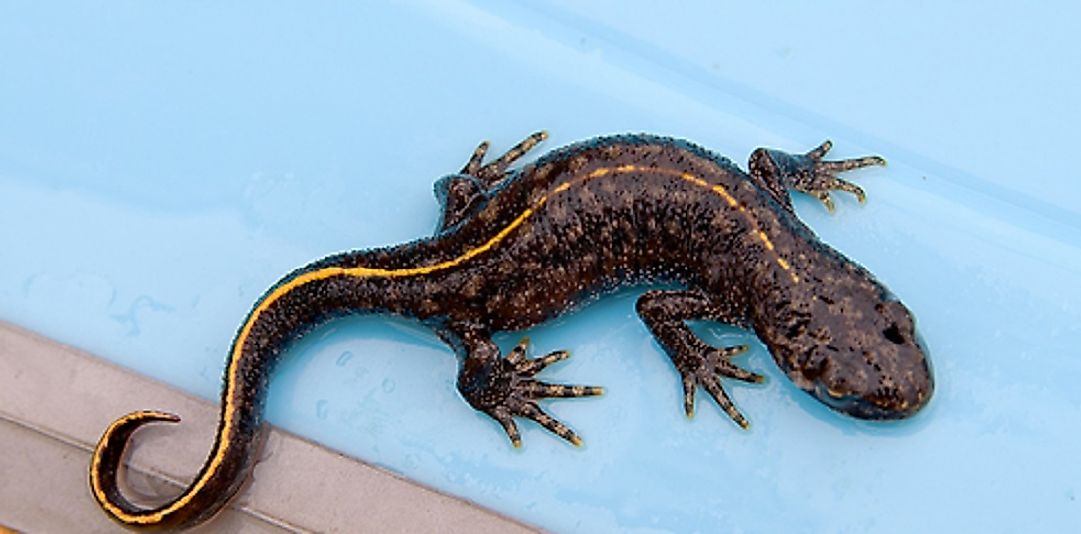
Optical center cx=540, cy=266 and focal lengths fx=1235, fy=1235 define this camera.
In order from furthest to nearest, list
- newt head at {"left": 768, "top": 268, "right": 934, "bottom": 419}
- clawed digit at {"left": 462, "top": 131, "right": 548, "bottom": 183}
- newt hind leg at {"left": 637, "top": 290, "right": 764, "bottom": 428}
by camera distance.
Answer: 1. clawed digit at {"left": 462, "top": 131, "right": 548, "bottom": 183}
2. newt hind leg at {"left": 637, "top": 290, "right": 764, "bottom": 428}
3. newt head at {"left": 768, "top": 268, "right": 934, "bottom": 419}

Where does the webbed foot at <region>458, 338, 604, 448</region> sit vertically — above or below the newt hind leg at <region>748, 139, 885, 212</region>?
below

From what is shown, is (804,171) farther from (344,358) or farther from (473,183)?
(344,358)

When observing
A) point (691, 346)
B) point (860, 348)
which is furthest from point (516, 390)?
point (860, 348)

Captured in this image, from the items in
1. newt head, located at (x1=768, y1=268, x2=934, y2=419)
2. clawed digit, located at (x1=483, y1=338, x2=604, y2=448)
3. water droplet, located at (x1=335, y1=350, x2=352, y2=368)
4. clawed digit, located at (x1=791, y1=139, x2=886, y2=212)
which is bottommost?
clawed digit, located at (x1=483, y1=338, x2=604, y2=448)

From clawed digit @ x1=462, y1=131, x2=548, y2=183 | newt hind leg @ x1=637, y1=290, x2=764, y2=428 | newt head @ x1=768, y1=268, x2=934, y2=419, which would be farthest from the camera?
clawed digit @ x1=462, y1=131, x2=548, y2=183

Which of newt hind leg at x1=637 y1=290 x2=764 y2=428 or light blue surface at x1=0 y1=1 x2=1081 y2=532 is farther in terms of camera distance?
light blue surface at x1=0 y1=1 x2=1081 y2=532

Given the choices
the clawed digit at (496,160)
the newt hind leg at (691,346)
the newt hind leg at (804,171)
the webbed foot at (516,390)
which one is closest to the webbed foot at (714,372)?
the newt hind leg at (691,346)

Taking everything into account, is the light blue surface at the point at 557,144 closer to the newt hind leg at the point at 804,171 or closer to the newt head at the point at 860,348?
the newt hind leg at the point at 804,171

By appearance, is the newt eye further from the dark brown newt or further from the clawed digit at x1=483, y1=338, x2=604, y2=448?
the clawed digit at x1=483, y1=338, x2=604, y2=448

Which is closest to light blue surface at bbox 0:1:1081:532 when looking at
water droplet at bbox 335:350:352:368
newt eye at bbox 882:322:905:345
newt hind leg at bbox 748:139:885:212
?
water droplet at bbox 335:350:352:368
